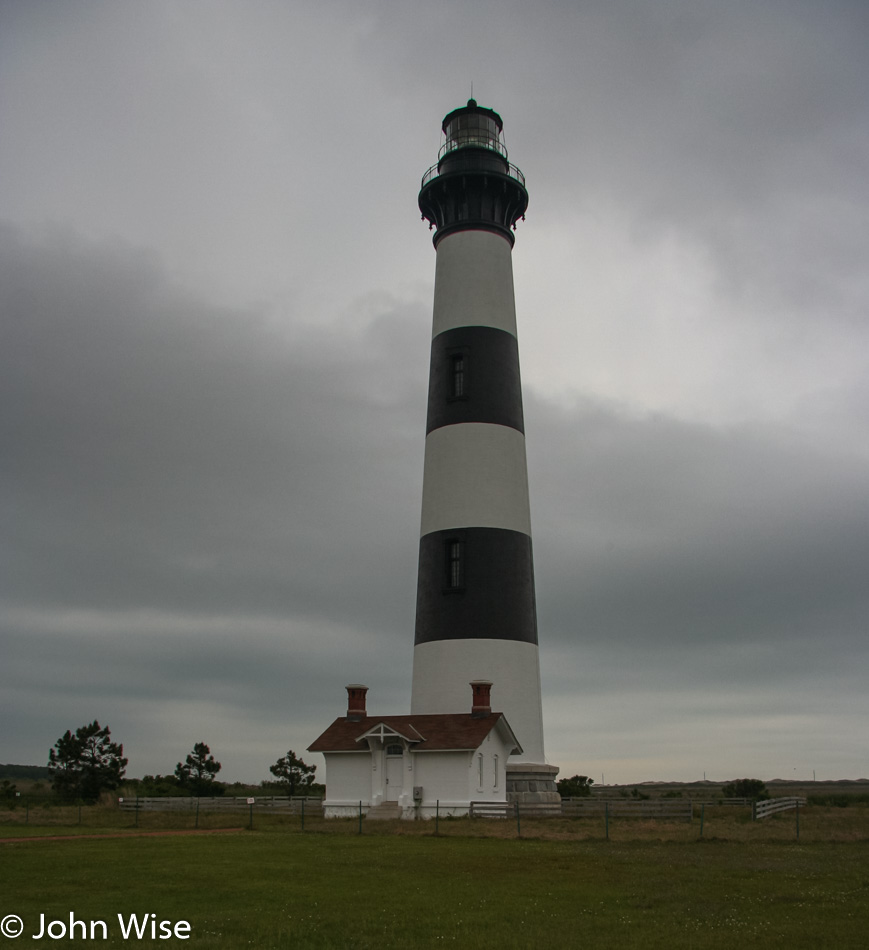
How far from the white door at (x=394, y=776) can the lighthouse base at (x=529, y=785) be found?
10.8ft

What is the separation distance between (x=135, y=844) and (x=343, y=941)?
12761mm

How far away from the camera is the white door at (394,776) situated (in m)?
27.8

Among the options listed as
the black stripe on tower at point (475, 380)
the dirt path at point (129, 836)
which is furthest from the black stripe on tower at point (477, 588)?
the dirt path at point (129, 836)

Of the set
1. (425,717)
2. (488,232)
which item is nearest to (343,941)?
(425,717)

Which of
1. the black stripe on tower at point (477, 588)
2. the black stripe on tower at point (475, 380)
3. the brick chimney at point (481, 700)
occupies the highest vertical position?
the black stripe on tower at point (475, 380)

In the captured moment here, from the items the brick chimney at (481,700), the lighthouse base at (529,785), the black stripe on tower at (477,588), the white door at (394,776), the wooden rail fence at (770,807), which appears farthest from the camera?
the wooden rail fence at (770,807)

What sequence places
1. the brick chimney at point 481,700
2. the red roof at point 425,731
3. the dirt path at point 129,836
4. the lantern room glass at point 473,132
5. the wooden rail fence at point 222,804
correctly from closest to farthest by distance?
1. the dirt path at point 129,836
2. the red roof at point 425,731
3. the brick chimney at point 481,700
4. the wooden rail fence at point 222,804
5. the lantern room glass at point 473,132

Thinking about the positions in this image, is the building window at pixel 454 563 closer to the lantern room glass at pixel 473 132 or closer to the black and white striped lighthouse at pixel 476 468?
the black and white striped lighthouse at pixel 476 468

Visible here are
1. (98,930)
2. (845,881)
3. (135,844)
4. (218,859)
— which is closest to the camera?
(98,930)

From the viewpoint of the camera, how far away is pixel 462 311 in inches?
1237

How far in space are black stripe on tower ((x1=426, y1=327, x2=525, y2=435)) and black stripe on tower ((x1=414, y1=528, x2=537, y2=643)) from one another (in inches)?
149

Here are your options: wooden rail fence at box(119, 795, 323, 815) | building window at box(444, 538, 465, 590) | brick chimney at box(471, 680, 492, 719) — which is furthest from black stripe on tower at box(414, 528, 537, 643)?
wooden rail fence at box(119, 795, 323, 815)

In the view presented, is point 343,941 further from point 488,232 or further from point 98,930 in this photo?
point 488,232

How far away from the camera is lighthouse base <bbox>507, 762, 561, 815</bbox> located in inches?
1111
